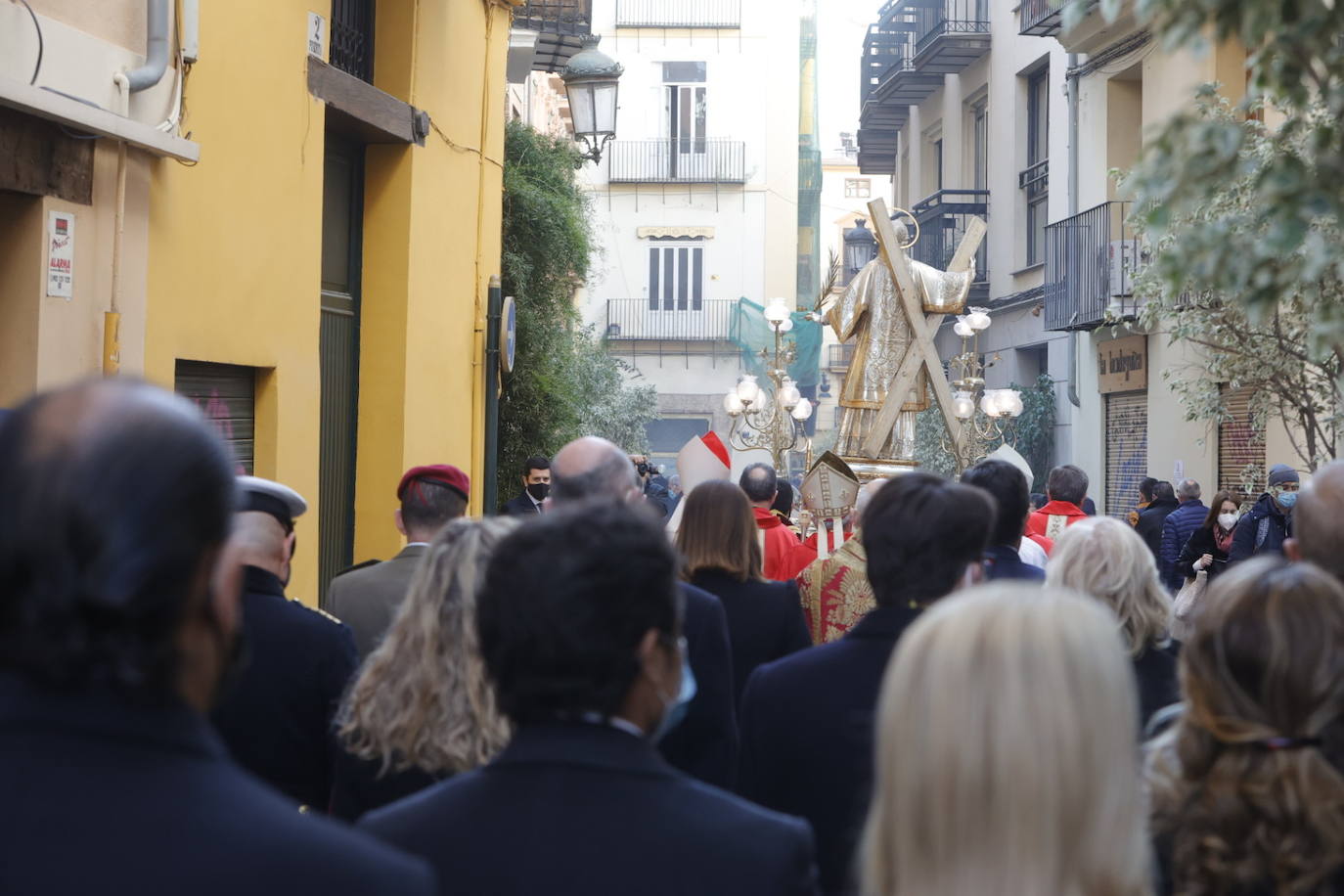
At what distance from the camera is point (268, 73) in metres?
8.68

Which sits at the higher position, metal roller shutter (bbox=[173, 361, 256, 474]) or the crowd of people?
metal roller shutter (bbox=[173, 361, 256, 474])

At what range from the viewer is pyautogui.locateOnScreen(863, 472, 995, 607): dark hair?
3.55 metres

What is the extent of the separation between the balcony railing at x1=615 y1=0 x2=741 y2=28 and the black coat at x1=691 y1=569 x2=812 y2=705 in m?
36.0

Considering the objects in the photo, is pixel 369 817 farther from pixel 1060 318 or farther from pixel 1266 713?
pixel 1060 318

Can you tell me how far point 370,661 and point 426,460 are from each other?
316 inches

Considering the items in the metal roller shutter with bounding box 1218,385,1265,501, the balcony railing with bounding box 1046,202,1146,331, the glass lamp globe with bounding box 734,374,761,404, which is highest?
the balcony railing with bounding box 1046,202,1146,331

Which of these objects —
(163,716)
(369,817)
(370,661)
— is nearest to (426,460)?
(370,661)

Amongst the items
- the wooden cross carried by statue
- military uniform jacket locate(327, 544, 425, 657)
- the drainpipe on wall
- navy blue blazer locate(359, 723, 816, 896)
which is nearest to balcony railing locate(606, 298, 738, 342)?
the drainpipe on wall

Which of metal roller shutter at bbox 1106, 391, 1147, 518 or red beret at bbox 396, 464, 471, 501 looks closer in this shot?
red beret at bbox 396, 464, 471, 501

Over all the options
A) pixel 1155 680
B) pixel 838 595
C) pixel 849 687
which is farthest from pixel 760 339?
pixel 849 687

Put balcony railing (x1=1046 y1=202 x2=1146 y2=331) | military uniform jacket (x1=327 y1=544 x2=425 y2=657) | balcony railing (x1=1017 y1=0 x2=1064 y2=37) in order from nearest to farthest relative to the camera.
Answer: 1. military uniform jacket (x1=327 y1=544 x2=425 y2=657)
2. balcony railing (x1=1046 y1=202 x2=1146 y2=331)
3. balcony railing (x1=1017 y1=0 x2=1064 y2=37)

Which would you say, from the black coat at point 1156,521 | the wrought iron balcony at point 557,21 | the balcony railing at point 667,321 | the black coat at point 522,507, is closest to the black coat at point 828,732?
the black coat at point 522,507

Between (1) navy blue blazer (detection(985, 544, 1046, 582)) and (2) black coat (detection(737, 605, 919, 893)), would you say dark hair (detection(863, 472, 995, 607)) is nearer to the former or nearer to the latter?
(2) black coat (detection(737, 605, 919, 893))

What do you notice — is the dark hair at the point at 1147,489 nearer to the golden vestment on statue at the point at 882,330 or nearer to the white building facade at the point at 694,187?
the golden vestment on statue at the point at 882,330
